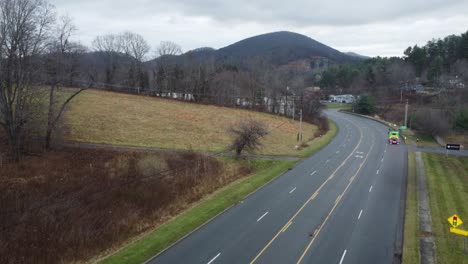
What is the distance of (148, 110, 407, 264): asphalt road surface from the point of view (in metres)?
20.0

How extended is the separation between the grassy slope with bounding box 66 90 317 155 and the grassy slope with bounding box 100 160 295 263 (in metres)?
13.1

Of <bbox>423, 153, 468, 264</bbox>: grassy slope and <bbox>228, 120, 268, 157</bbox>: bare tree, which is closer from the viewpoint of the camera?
<bbox>423, 153, 468, 264</bbox>: grassy slope

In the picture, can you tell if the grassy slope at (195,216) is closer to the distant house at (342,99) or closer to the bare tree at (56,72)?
the bare tree at (56,72)

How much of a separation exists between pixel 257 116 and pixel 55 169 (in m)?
47.7

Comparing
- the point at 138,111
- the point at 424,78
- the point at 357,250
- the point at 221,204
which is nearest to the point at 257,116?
the point at 138,111

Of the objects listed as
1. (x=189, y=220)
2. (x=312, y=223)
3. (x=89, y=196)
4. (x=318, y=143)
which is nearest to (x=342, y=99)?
(x=318, y=143)

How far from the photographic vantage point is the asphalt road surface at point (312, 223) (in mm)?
19953

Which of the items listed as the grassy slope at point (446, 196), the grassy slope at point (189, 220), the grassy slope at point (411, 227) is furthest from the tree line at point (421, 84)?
the grassy slope at point (189, 220)

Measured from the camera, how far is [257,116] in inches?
3041

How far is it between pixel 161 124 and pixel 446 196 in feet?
139

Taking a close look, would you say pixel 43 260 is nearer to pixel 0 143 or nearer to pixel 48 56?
pixel 0 143

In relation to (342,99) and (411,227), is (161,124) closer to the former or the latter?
(411,227)

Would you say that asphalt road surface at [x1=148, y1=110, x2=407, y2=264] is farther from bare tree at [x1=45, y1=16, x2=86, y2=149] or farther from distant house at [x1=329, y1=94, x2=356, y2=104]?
distant house at [x1=329, y1=94, x2=356, y2=104]

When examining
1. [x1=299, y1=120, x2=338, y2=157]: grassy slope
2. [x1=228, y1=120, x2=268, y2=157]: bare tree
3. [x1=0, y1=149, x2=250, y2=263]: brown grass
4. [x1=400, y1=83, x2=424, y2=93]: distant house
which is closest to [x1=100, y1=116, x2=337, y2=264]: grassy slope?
[x1=0, y1=149, x2=250, y2=263]: brown grass
